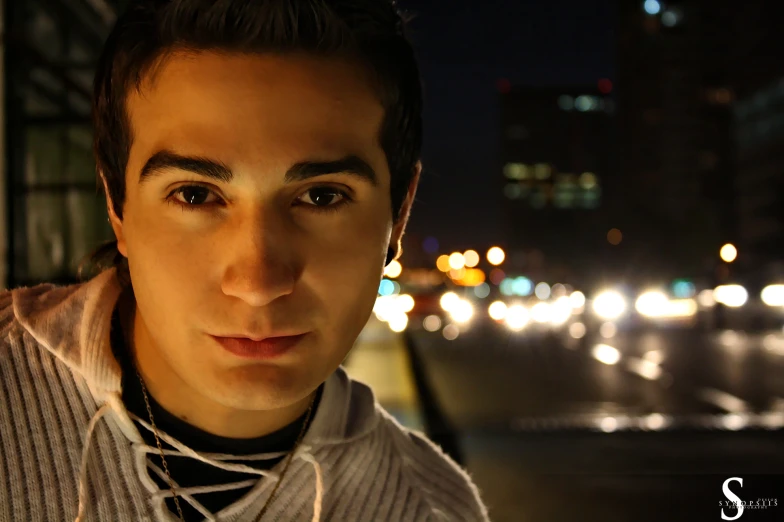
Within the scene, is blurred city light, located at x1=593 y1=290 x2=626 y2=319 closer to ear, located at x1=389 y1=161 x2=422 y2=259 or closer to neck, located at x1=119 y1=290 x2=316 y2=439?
ear, located at x1=389 y1=161 x2=422 y2=259

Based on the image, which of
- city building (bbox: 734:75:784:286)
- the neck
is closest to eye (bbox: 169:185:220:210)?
the neck

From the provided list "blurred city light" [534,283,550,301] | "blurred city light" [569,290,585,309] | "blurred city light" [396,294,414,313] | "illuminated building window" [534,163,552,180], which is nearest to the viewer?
"blurred city light" [396,294,414,313]

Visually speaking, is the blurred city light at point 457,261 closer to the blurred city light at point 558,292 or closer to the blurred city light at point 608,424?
the blurred city light at point 558,292

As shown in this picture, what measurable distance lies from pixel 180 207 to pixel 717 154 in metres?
98.4

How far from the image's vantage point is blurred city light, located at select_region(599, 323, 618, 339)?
84.5 feet

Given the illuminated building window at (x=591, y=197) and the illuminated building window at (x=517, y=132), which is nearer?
the illuminated building window at (x=517, y=132)

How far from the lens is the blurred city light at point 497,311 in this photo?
33.0 m

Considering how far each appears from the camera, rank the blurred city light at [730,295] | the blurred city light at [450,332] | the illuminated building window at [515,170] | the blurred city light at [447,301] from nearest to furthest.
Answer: the blurred city light at [730,295] < the blurred city light at [450,332] < the blurred city light at [447,301] < the illuminated building window at [515,170]

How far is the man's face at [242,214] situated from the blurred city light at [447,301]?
82.9 feet

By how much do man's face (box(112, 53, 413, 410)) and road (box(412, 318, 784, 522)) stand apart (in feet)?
13.3

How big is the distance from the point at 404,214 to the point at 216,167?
2.15ft

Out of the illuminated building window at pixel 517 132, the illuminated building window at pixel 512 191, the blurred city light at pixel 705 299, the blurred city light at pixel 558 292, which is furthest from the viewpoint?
the illuminated building window at pixel 512 191

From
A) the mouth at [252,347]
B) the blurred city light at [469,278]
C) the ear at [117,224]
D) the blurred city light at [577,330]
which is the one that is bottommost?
the blurred city light at [577,330]

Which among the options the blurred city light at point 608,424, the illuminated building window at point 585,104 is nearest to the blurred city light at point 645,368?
the blurred city light at point 608,424
